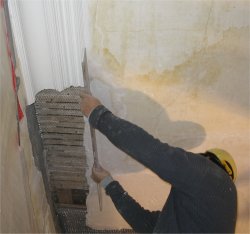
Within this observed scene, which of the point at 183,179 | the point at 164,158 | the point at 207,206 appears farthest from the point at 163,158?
the point at 207,206

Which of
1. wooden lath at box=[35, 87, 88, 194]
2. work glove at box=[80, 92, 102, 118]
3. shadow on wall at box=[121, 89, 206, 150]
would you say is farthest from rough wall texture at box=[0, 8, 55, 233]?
shadow on wall at box=[121, 89, 206, 150]

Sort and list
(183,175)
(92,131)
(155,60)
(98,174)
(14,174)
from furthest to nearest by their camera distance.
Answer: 1. (98,174)
2. (92,131)
3. (155,60)
4. (14,174)
5. (183,175)

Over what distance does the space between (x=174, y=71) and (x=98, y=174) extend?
0.66 m

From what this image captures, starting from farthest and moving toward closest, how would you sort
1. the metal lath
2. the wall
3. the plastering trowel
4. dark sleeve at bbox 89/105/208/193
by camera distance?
the metal lath < the plastering trowel < the wall < dark sleeve at bbox 89/105/208/193

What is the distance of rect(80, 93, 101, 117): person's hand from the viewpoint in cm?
156

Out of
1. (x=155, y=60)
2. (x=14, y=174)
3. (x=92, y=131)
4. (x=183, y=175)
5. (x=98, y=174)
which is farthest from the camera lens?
(x=98, y=174)

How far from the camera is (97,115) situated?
1.51m

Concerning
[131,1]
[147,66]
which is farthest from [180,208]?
[131,1]

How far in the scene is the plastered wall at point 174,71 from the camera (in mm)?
1528

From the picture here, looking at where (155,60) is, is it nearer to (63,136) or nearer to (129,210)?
(63,136)

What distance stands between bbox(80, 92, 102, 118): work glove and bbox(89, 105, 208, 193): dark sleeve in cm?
18

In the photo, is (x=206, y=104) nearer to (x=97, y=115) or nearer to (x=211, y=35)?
(x=211, y=35)

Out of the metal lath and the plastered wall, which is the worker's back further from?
the metal lath

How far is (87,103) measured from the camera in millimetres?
1588
